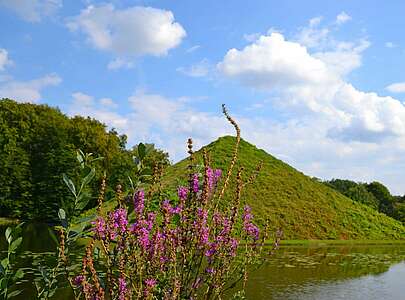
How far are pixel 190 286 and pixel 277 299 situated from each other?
10704 mm

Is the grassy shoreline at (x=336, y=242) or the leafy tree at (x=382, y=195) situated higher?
the leafy tree at (x=382, y=195)

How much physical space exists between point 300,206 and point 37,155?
25.5 m

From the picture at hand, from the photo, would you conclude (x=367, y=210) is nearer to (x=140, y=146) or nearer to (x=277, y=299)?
(x=277, y=299)

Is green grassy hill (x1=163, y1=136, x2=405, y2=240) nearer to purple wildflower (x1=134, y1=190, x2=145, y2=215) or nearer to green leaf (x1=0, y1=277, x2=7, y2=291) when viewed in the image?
purple wildflower (x1=134, y1=190, x2=145, y2=215)

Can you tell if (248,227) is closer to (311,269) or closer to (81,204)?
(81,204)

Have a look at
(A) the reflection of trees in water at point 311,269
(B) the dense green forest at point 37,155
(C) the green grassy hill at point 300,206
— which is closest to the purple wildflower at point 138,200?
(A) the reflection of trees in water at point 311,269

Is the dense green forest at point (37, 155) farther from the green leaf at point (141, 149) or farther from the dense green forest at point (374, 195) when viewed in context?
the dense green forest at point (374, 195)

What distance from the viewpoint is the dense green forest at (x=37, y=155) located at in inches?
1730

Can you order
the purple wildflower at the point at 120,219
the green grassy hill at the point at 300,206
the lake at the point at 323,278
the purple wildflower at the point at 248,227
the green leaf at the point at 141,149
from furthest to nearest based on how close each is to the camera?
1. the green grassy hill at the point at 300,206
2. the lake at the point at 323,278
3. the purple wildflower at the point at 248,227
4. the purple wildflower at the point at 120,219
5. the green leaf at the point at 141,149

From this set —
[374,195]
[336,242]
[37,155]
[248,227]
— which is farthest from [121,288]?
[374,195]

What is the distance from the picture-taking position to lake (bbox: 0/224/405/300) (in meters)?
14.4

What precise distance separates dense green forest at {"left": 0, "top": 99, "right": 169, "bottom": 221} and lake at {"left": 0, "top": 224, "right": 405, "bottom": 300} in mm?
→ 20912

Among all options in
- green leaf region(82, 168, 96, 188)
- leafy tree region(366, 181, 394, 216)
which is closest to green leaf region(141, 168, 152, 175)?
green leaf region(82, 168, 96, 188)

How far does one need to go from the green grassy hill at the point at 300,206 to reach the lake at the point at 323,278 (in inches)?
491
